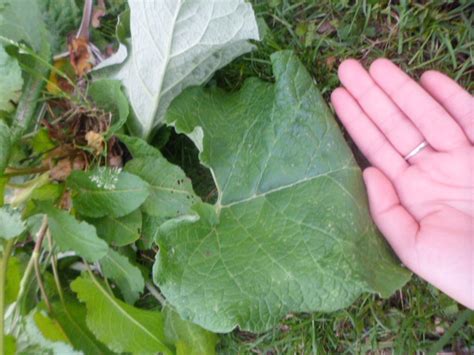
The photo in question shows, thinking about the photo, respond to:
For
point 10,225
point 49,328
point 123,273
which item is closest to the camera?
point 10,225

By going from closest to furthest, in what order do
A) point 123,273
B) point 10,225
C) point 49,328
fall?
point 10,225, point 49,328, point 123,273

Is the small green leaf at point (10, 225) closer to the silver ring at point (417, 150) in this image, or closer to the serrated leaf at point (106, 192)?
the serrated leaf at point (106, 192)

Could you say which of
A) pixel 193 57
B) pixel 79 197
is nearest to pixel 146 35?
pixel 193 57

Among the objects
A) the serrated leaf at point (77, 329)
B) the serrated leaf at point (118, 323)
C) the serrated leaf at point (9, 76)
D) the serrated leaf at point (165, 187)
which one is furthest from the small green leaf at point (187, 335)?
the serrated leaf at point (9, 76)

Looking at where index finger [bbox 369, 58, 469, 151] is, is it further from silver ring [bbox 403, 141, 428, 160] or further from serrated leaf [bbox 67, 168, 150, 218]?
serrated leaf [bbox 67, 168, 150, 218]

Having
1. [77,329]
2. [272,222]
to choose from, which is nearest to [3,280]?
[77,329]

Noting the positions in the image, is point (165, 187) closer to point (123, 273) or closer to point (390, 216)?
point (123, 273)

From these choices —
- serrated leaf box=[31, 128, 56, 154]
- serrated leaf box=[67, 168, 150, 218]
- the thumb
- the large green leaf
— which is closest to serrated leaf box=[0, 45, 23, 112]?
serrated leaf box=[31, 128, 56, 154]
